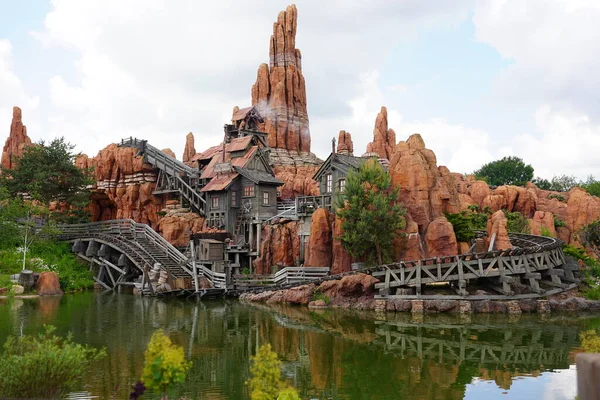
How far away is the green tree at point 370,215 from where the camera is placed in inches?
1368

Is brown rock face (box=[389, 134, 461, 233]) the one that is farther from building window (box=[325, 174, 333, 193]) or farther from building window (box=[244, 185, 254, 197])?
building window (box=[244, 185, 254, 197])

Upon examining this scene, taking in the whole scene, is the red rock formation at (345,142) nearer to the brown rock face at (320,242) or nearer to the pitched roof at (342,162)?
the pitched roof at (342,162)

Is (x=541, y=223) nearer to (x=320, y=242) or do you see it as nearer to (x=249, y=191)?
(x=320, y=242)

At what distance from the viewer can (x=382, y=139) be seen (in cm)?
8544

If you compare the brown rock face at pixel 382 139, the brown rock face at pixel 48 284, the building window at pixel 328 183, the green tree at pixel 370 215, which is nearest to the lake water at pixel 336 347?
the brown rock face at pixel 48 284

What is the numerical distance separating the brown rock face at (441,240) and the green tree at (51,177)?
34421 mm

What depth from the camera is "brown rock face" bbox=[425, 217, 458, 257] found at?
35781 millimetres

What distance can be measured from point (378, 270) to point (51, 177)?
34338 mm

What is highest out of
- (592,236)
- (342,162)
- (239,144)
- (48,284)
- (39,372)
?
(239,144)

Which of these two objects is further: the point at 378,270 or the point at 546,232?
the point at 546,232

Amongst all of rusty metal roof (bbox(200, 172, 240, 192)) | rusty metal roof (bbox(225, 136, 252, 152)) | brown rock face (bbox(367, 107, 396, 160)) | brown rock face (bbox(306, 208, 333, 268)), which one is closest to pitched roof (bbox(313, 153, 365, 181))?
brown rock face (bbox(306, 208, 333, 268))

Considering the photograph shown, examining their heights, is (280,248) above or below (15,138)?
below

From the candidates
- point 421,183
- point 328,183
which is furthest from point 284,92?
point 421,183

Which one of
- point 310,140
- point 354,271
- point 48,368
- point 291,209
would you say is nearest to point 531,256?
point 354,271
